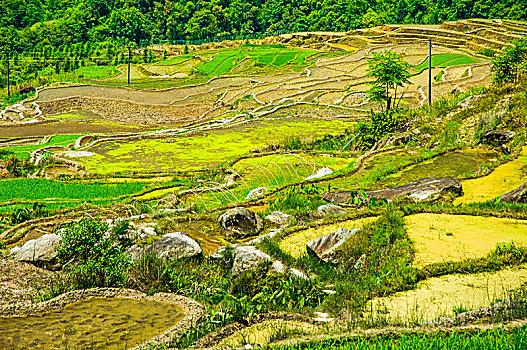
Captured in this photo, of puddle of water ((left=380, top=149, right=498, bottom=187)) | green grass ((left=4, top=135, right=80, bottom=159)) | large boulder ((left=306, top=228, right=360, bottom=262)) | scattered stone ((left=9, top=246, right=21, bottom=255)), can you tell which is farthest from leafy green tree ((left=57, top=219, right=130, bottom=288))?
green grass ((left=4, top=135, right=80, bottom=159))

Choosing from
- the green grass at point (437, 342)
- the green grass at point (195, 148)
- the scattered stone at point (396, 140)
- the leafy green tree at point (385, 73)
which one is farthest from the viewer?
the leafy green tree at point (385, 73)

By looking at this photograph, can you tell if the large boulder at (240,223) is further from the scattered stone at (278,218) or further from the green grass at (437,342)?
the green grass at (437,342)

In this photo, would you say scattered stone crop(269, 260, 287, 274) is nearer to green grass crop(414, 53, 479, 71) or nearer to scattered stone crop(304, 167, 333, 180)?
scattered stone crop(304, 167, 333, 180)

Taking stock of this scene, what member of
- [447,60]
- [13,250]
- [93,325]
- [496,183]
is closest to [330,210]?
[496,183]

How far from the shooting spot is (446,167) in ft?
48.3

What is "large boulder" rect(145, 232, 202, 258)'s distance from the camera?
835 cm

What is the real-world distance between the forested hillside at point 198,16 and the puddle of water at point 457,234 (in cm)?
8099

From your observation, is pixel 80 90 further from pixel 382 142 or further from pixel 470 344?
pixel 470 344

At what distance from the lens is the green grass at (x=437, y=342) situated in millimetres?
4621

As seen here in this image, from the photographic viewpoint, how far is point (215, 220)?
436 inches

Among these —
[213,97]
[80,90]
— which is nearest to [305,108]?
[213,97]

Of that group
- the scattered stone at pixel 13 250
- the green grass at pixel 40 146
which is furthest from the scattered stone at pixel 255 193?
the green grass at pixel 40 146

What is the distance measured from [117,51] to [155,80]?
28237mm

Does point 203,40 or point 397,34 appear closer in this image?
point 397,34
